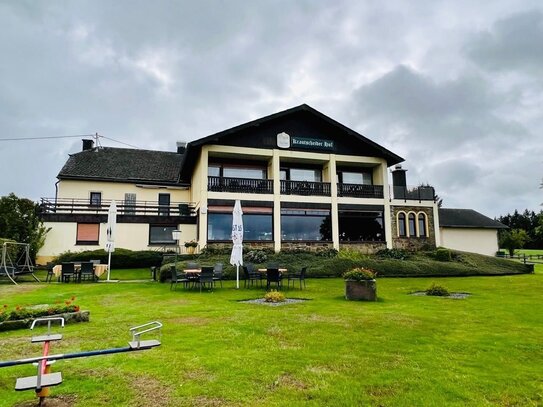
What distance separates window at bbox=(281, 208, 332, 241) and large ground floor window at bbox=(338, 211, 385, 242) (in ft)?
3.52

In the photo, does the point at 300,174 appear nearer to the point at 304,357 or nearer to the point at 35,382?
the point at 304,357

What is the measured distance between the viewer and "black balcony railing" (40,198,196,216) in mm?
24406

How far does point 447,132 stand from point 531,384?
28.8 metres

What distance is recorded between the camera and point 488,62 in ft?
59.2

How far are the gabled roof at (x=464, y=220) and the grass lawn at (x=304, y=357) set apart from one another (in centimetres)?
2699

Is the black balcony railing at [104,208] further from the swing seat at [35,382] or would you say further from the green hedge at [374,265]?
the swing seat at [35,382]

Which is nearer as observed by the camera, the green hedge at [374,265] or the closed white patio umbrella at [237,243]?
the closed white patio umbrella at [237,243]

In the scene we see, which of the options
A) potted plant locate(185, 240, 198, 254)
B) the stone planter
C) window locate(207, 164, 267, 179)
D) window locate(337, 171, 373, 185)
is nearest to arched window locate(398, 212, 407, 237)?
window locate(337, 171, 373, 185)

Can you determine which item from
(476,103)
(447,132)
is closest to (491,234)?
(447,132)

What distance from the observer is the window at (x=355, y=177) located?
26.0 metres

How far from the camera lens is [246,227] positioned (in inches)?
890

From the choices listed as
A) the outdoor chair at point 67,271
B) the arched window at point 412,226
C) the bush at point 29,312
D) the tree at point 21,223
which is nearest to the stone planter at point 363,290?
the bush at point 29,312

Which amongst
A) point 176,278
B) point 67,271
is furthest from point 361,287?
point 67,271

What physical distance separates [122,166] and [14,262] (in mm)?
12984
